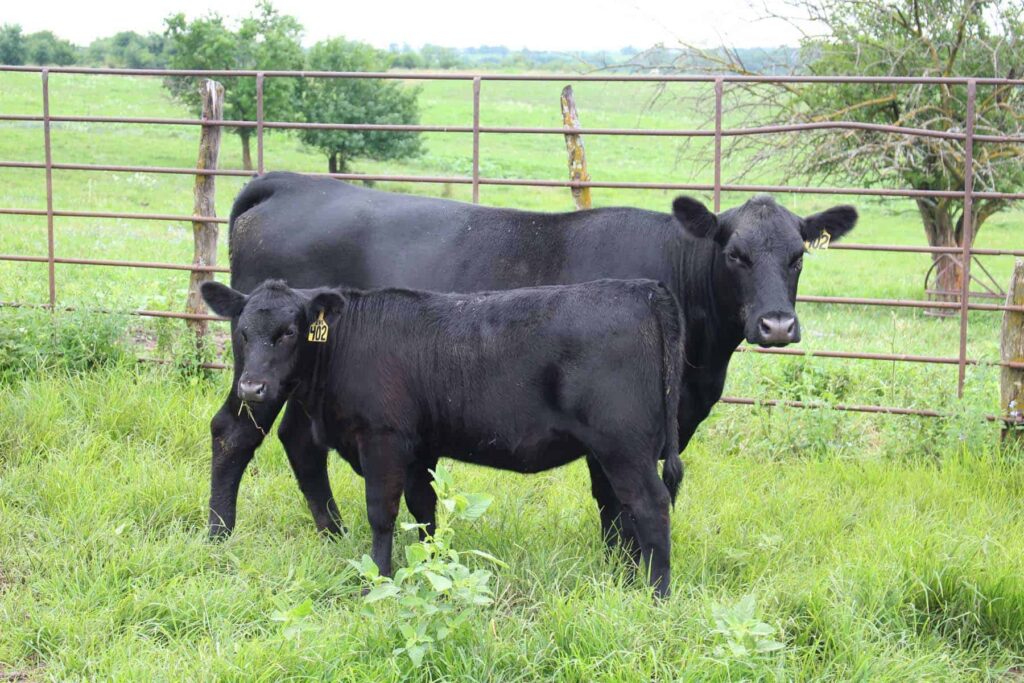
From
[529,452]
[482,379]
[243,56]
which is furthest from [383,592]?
[243,56]

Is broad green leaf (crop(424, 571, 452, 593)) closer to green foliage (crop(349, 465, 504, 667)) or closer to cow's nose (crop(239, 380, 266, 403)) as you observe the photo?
green foliage (crop(349, 465, 504, 667))

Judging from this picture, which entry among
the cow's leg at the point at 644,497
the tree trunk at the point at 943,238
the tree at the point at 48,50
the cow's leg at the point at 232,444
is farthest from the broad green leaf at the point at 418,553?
the tree at the point at 48,50

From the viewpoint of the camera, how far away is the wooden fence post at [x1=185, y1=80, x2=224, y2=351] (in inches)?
339

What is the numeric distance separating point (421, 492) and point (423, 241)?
1.47 metres

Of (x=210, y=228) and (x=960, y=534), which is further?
(x=210, y=228)

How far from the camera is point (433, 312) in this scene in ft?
15.9

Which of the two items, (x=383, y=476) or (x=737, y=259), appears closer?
(x=383, y=476)

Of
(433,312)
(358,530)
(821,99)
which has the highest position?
(821,99)

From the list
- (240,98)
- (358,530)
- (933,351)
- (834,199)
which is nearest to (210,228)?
(358,530)

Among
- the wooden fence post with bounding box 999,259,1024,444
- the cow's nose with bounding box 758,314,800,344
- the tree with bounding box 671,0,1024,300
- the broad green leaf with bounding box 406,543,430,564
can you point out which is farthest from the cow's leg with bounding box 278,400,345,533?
the tree with bounding box 671,0,1024,300

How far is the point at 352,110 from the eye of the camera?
104ft

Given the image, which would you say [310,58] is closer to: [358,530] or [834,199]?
[834,199]

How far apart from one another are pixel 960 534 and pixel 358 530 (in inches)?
110

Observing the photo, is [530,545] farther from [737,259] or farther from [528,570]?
[737,259]
